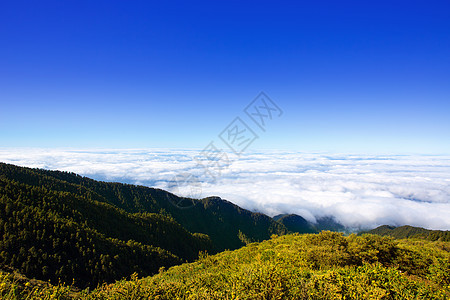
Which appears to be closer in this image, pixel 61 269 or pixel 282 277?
pixel 282 277

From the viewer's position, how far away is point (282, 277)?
8609mm

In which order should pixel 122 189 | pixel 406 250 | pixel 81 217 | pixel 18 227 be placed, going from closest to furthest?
pixel 406 250 → pixel 18 227 → pixel 81 217 → pixel 122 189

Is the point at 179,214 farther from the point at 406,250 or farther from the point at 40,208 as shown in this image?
the point at 406,250

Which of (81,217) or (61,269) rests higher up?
(81,217)

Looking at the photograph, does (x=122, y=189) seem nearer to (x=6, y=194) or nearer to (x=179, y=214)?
(x=179, y=214)

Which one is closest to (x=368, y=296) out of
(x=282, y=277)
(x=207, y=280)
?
(x=282, y=277)

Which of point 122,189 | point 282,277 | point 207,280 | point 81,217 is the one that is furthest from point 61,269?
point 122,189

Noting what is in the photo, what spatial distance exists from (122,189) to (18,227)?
127 m

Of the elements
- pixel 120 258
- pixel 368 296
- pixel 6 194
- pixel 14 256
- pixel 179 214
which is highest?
pixel 368 296

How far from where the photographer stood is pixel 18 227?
67.9 meters

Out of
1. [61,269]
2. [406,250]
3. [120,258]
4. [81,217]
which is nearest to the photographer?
[406,250]

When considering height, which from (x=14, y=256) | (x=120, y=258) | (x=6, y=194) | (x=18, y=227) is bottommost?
(x=120, y=258)

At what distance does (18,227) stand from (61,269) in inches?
917

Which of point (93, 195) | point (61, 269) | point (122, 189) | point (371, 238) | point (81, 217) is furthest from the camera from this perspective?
point (122, 189)
